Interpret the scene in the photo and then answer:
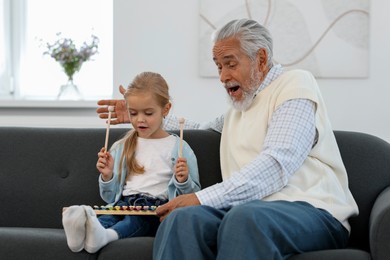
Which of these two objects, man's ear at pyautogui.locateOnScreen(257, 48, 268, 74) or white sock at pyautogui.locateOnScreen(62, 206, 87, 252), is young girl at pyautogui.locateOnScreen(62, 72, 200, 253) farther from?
man's ear at pyautogui.locateOnScreen(257, 48, 268, 74)

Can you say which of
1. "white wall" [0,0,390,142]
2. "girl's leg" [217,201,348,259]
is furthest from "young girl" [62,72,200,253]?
"white wall" [0,0,390,142]

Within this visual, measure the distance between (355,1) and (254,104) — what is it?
1914 mm

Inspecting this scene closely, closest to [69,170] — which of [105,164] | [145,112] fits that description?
[105,164]

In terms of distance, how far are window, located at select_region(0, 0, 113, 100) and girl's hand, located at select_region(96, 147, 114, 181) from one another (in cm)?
218

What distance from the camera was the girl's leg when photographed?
82.3 inches

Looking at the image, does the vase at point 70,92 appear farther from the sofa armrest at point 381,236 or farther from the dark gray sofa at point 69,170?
the sofa armrest at point 381,236

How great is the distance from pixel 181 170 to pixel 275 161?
41 cm

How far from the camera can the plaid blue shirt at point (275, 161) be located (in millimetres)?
2355

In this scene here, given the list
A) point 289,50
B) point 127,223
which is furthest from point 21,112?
point 127,223

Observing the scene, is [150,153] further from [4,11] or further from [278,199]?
[4,11]

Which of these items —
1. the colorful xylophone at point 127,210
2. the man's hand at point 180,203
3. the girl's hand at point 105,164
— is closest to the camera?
the man's hand at point 180,203

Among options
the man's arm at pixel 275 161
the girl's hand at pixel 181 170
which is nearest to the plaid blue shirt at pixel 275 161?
the man's arm at pixel 275 161

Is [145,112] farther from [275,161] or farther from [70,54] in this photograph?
[70,54]

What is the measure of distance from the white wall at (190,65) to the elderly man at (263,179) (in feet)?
5.35
